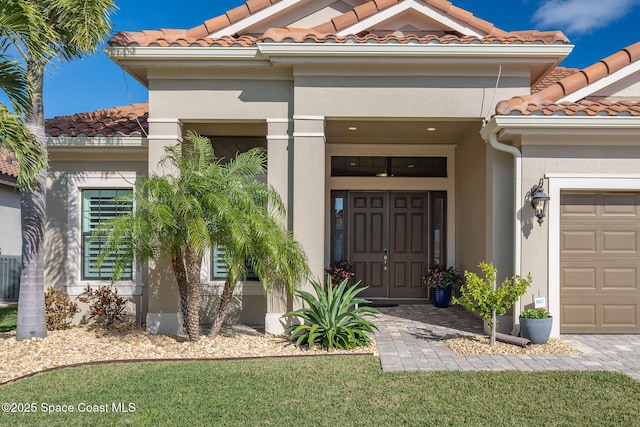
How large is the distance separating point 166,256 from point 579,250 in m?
6.80

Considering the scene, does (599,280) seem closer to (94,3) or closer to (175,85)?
(175,85)

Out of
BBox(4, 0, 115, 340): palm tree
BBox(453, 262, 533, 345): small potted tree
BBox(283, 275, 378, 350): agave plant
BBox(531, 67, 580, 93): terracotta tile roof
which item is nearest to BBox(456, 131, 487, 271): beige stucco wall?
BBox(453, 262, 533, 345): small potted tree

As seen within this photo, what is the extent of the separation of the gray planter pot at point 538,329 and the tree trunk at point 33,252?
7.48m

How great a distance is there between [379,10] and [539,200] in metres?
4.49

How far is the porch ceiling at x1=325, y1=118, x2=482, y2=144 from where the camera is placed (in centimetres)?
898

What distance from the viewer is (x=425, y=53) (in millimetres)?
7508

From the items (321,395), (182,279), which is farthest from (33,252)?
(321,395)

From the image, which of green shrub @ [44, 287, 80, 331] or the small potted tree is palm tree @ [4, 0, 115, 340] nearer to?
green shrub @ [44, 287, 80, 331]

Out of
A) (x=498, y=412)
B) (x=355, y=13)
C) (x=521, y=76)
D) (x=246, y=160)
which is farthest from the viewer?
(x=355, y=13)

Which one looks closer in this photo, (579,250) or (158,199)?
(158,199)

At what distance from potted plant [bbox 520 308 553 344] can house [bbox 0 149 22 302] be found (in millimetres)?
12869

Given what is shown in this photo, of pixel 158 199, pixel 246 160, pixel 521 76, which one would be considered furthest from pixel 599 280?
pixel 158 199

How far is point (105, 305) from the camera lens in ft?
26.9

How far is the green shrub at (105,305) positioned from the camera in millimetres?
8141
